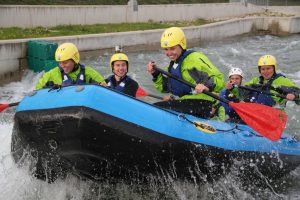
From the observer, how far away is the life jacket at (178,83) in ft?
17.8

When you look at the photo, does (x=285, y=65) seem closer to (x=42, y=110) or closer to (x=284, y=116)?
(x=284, y=116)

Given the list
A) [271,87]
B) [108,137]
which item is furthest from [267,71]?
[108,137]

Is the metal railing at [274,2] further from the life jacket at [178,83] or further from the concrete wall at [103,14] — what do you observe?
the life jacket at [178,83]

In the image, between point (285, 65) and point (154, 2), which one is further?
point (154, 2)

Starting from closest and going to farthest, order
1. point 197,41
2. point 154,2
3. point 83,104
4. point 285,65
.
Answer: point 83,104 → point 285,65 → point 197,41 → point 154,2

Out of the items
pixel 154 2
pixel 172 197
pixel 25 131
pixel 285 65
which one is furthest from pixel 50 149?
pixel 154 2

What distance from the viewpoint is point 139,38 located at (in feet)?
47.9

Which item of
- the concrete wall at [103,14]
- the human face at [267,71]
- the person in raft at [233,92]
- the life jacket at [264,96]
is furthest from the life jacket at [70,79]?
the concrete wall at [103,14]

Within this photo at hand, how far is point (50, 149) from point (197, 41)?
12.6 m

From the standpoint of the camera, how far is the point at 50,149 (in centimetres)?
470

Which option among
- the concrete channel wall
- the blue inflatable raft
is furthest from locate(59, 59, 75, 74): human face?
the concrete channel wall

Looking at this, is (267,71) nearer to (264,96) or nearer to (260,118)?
(264,96)

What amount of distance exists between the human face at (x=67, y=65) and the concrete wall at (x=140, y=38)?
500 cm

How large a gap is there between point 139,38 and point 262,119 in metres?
9.77
